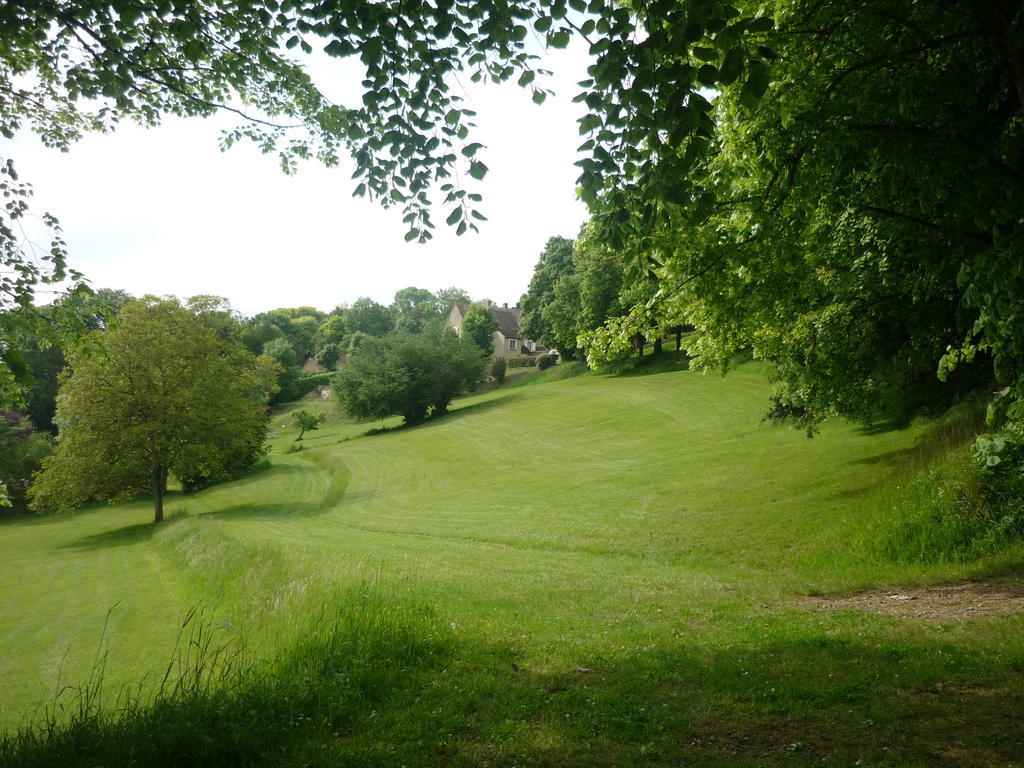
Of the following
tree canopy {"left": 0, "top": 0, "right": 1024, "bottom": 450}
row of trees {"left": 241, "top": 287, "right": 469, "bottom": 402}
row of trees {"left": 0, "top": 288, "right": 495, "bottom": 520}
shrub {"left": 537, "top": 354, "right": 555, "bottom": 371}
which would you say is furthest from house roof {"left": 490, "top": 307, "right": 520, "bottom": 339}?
tree canopy {"left": 0, "top": 0, "right": 1024, "bottom": 450}

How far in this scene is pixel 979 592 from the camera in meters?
9.05

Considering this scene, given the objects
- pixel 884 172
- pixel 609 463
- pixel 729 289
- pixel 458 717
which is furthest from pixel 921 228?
pixel 609 463

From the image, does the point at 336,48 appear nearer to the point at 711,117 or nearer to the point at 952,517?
the point at 711,117

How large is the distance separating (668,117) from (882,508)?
12514mm

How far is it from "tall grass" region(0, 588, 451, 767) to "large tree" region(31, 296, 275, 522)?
2970 centimetres

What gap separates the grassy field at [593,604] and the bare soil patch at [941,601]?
1.49 feet

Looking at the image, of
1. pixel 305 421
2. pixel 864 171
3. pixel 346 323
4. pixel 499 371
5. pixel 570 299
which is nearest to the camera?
pixel 864 171

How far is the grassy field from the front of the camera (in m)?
4.86

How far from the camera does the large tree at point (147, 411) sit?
104ft

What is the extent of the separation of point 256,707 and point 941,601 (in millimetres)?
8880

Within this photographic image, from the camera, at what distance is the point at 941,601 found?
880 centimetres

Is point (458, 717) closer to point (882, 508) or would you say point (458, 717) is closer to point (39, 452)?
point (882, 508)

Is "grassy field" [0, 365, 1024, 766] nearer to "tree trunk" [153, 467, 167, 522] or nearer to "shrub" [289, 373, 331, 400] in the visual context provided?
"tree trunk" [153, 467, 167, 522]

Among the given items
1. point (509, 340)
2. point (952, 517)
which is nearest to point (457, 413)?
point (509, 340)
